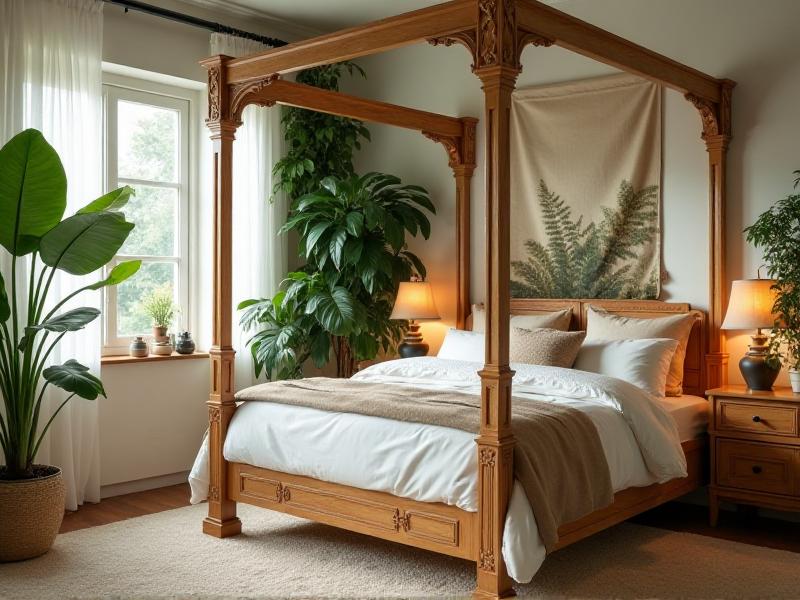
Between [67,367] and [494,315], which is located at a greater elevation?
[494,315]

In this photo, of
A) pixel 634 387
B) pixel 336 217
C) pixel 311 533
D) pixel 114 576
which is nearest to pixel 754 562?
pixel 634 387

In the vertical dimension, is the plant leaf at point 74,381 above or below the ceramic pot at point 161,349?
below

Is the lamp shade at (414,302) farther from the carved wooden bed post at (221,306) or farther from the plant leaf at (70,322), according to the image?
the plant leaf at (70,322)

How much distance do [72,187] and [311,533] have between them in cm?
237

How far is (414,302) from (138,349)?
1.81 meters

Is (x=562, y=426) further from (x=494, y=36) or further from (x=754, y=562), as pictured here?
(x=494, y=36)

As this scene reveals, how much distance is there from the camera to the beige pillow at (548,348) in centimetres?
489

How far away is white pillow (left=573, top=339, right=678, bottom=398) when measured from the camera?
471 cm

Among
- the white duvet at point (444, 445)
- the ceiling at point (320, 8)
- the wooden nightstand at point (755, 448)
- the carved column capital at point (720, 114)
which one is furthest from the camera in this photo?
the ceiling at point (320, 8)

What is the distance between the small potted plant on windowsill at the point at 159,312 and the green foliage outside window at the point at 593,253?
7.40 feet

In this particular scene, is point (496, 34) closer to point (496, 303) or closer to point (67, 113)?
point (496, 303)

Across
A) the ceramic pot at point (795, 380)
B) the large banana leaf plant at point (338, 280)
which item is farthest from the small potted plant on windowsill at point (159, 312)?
the ceramic pot at point (795, 380)

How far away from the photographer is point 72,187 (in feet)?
16.7

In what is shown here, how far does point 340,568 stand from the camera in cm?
396
